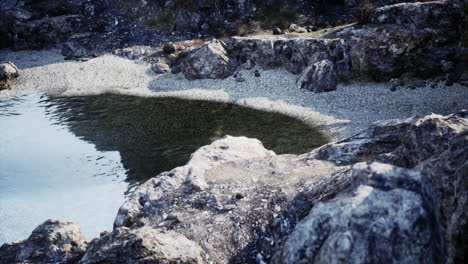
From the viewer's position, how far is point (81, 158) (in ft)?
82.6

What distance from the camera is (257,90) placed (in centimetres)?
3472

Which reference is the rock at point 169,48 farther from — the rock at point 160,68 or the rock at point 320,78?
the rock at point 320,78

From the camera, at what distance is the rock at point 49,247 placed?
36.7ft

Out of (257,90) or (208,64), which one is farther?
(208,64)

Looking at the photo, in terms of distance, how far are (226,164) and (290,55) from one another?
24592 millimetres

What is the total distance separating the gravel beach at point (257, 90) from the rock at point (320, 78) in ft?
2.06

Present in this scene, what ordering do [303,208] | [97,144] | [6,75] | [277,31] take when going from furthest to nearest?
[277,31] → [6,75] → [97,144] → [303,208]

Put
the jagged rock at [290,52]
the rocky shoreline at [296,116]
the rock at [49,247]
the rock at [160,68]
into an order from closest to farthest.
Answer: the rocky shoreline at [296,116] → the rock at [49,247] → the jagged rock at [290,52] → the rock at [160,68]

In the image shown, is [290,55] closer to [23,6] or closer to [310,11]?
[310,11]

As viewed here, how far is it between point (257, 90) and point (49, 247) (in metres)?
25.6

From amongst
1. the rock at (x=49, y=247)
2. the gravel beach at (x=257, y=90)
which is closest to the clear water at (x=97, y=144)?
the gravel beach at (x=257, y=90)

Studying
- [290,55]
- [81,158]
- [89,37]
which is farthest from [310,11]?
[81,158]

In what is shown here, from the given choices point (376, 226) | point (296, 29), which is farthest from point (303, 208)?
point (296, 29)

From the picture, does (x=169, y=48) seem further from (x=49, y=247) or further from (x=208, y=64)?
(x=49, y=247)
